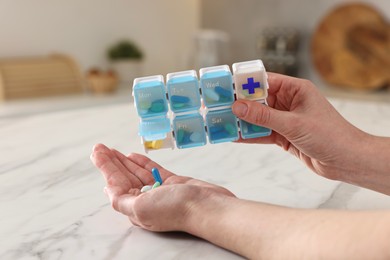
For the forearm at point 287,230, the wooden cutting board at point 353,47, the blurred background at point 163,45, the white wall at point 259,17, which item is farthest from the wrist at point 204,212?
the white wall at point 259,17

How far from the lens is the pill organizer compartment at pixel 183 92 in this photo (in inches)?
32.1

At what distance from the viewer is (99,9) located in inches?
117

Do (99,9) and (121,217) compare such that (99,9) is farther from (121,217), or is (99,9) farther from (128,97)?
(121,217)

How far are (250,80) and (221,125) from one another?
9cm

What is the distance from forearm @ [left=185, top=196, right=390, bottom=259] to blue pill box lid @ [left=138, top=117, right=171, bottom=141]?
0.45 feet

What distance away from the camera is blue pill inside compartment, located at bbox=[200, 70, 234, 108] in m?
0.82

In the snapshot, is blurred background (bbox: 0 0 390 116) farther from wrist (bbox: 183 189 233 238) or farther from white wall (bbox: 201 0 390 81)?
wrist (bbox: 183 189 233 238)

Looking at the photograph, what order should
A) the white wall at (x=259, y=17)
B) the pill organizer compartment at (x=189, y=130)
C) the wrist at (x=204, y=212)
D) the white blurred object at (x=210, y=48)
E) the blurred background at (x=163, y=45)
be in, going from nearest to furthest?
the wrist at (x=204, y=212), the pill organizer compartment at (x=189, y=130), the blurred background at (x=163, y=45), the white wall at (x=259, y=17), the white blurred object at (x=210, y=48)

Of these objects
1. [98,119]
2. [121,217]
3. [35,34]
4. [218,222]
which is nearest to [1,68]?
[35,34]

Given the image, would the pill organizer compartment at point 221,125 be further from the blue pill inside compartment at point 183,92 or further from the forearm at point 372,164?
the forearm at point 372,164

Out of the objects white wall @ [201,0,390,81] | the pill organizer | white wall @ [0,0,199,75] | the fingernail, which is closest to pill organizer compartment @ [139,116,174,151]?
the pill organizer

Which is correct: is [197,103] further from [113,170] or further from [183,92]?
[113,170]

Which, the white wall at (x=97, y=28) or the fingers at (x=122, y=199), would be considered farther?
the white wall at (x=97, y=28)

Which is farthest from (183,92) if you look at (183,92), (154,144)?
(154,144)
